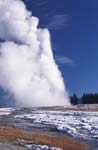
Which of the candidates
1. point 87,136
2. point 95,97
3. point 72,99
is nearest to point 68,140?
point 87,136

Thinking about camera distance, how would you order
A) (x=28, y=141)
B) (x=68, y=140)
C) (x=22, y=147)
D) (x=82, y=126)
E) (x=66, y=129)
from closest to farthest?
1. (x=22, y=147)
2. (x=28, y=141)
3. (x=68, y=140)
4. (x=66, y=129)
5. (x=82, y=126)

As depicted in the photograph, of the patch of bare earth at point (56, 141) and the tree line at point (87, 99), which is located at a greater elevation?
the tree line at point (87, 99)

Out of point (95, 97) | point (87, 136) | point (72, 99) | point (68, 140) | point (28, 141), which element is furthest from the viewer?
point (72, 99)

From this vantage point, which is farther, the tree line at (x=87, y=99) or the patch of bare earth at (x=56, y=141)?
the tree line at (x=87, y=99)

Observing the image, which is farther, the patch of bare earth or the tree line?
the tree line

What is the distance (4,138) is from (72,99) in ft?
498

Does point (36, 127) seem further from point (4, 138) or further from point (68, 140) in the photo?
point (4, 138)

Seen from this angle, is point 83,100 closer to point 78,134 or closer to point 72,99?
point 72,99

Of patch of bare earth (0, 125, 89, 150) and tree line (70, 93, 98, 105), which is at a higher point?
tree line (70, 93, 98, 105)

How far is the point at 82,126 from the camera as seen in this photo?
56.4 metres

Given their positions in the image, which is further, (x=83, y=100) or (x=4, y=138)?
(x=83, y=100)

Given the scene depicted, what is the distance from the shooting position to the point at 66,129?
52719 millimetres

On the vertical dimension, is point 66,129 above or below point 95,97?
below

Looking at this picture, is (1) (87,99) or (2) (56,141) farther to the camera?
(1) (87,99)
